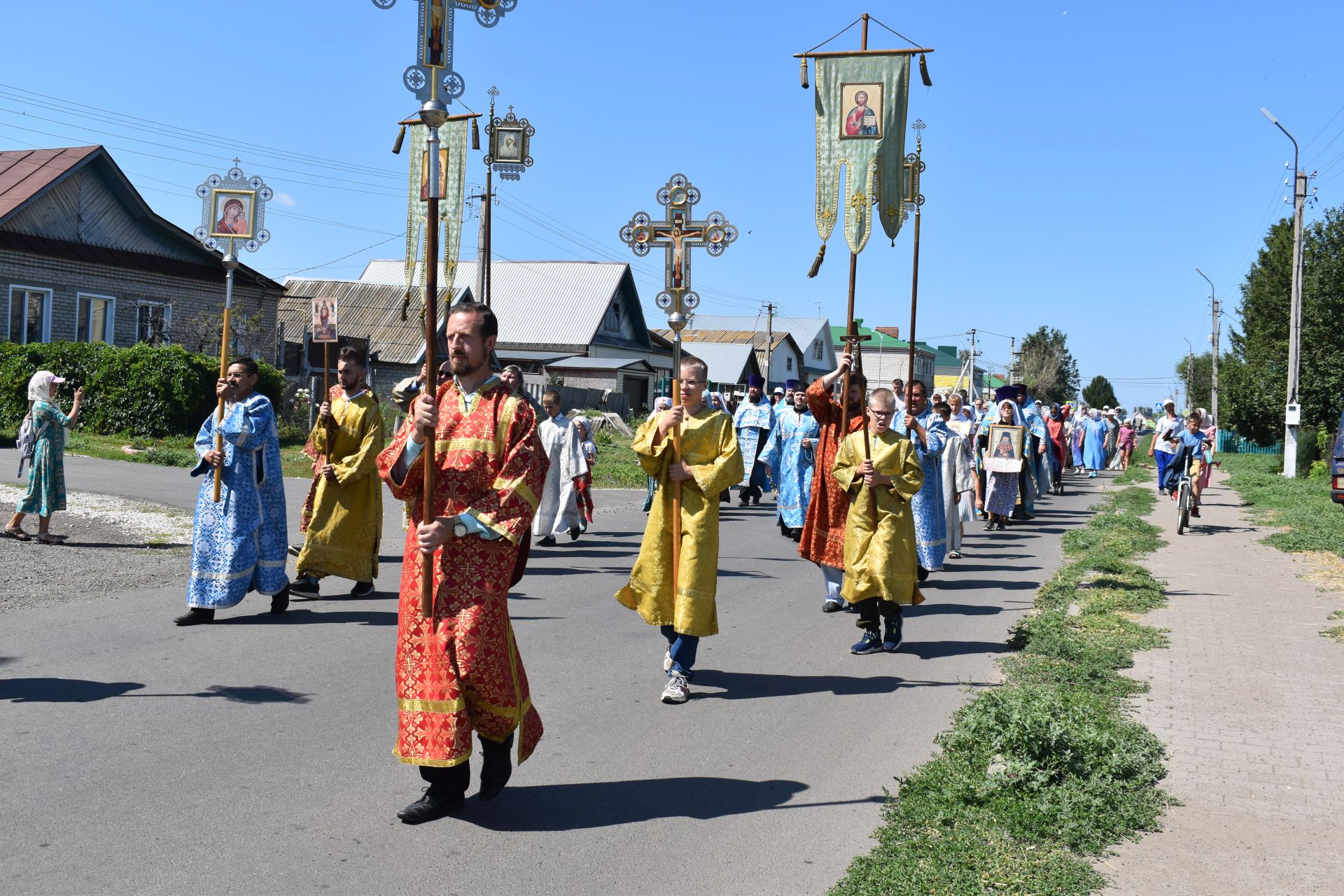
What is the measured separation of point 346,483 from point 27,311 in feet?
68.6

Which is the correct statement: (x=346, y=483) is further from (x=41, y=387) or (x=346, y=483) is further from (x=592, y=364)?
(x=592, y=364)

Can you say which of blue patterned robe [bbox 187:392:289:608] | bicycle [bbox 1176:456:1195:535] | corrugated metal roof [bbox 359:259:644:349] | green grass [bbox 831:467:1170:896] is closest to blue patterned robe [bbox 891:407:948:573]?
green grass [bbox 831:467:1170:896]

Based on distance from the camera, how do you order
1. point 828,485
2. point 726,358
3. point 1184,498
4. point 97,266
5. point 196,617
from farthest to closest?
1. point 726,358
2. point 97,266
3. point 1184,498
4. point 828,485
5. point 196,617

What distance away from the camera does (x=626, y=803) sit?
491cm

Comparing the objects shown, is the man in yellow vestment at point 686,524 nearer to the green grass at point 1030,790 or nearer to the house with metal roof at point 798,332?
the green grass at point 1030,790

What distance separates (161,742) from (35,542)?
24.1ft

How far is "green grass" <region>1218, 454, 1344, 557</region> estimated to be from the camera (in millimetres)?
14633

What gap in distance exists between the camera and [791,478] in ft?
43.2

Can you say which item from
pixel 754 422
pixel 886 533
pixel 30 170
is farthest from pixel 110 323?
pixel 886 533

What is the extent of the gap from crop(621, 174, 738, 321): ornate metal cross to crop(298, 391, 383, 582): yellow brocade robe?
2391 mm

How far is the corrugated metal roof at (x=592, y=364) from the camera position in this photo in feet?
151

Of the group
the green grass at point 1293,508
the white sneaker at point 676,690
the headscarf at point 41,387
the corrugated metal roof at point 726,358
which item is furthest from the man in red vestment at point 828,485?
the corrugated metal roof at point 726,358

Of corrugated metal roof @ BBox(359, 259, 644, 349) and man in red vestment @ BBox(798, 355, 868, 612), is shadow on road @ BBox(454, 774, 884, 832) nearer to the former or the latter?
man in red vestment @ BBox(798, 355, 868, 612)

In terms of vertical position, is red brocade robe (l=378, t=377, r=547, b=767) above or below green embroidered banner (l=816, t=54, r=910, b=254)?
below
